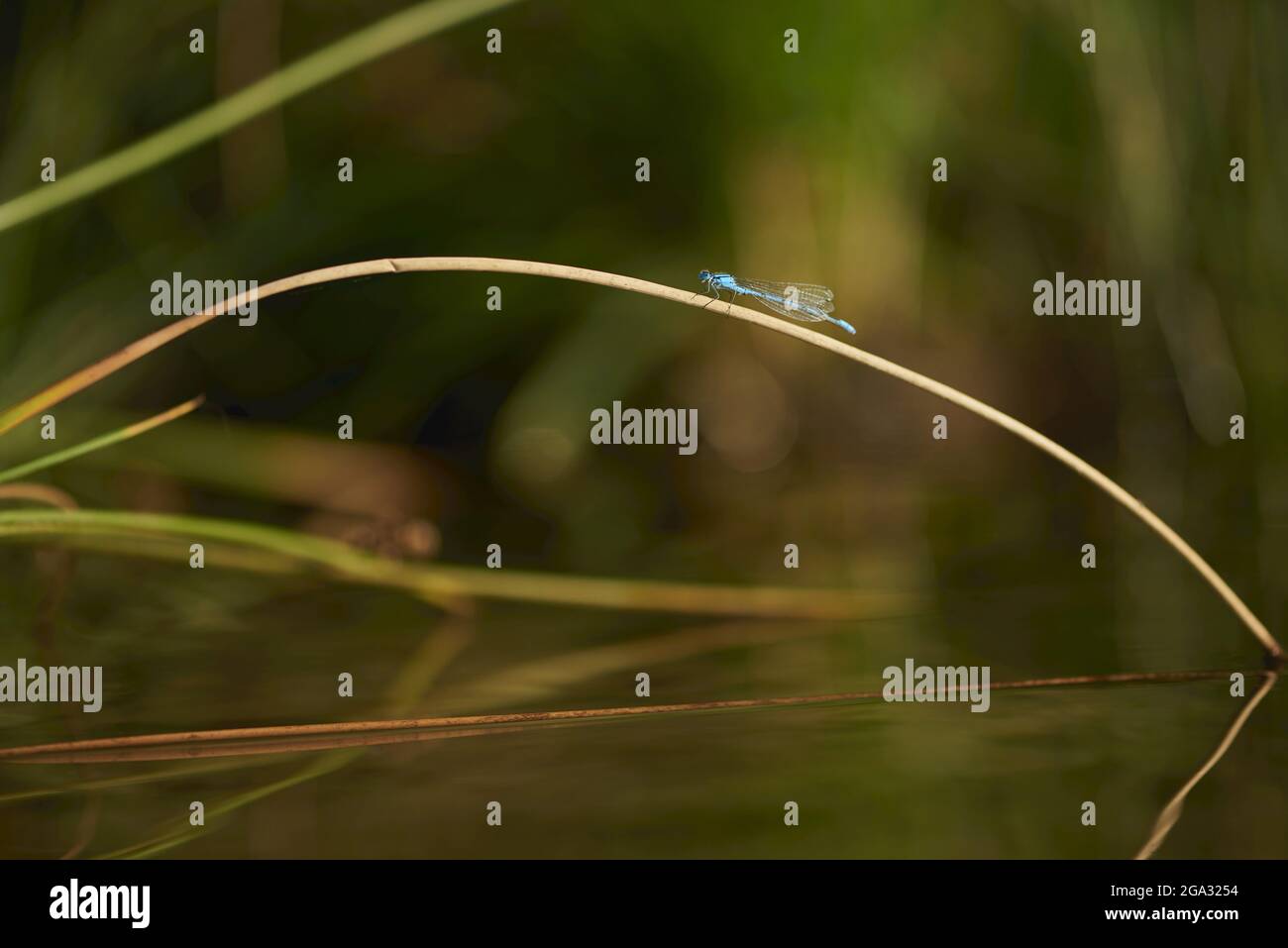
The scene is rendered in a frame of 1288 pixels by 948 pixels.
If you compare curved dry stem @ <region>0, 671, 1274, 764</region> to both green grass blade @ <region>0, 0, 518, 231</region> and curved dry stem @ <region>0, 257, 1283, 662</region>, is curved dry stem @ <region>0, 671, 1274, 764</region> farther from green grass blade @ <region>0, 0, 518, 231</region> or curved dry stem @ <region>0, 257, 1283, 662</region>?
green grass blade @ <region>0, 0, 518, 231</region>

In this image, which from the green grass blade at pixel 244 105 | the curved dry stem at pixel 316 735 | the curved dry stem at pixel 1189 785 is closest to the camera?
the curved dry stem at pixel 1189 785

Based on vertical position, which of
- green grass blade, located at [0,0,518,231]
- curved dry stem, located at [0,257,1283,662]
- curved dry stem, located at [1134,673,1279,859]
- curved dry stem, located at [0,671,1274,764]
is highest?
green grass blade, located at [0,0,518,231]

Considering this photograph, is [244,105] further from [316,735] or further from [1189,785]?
[1189,785]

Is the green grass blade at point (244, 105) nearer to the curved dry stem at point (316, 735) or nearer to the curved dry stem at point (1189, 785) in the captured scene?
the curved dry stem at point (316, 735)

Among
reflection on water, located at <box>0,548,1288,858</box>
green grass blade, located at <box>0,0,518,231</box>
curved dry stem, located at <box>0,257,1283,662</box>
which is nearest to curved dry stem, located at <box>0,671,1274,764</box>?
reflection on water, located at <box>0,548,1288,858</box>

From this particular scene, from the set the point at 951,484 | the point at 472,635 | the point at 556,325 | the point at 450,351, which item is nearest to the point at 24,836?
the point at 472,635

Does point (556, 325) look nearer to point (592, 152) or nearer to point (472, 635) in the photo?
point (592, 152)

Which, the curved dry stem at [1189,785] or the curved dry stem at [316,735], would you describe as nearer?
the curved dry stem at [1189,785]

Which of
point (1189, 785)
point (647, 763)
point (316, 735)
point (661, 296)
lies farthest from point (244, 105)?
point (1189, 785)

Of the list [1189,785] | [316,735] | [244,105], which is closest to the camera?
[1189,785]

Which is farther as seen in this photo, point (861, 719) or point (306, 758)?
point (861, 719)

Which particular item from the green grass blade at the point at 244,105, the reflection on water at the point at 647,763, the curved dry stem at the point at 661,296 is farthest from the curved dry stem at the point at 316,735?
the green grass blade at the point at 244,105
